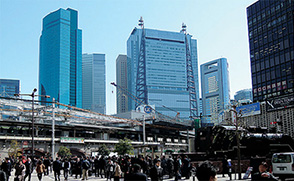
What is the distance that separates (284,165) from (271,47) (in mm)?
70329

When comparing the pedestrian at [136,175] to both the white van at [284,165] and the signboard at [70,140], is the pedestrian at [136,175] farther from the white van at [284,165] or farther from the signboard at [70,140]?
the signboard at [70,140]

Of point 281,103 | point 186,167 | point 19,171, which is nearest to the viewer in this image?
point 19,171

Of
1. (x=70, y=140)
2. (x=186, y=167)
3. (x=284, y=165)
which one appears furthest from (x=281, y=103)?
(x=284, y=165)

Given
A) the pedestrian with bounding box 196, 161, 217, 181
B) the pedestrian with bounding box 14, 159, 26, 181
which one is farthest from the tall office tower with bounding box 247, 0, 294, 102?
the pedestrian with bounding box 196, 161, 217, 181

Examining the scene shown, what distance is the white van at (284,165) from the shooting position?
63.8 feet

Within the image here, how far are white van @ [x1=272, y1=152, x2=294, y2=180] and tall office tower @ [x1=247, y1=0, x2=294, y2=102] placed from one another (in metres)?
Answer: 62.7

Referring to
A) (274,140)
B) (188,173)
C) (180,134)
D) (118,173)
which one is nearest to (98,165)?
(188,173)

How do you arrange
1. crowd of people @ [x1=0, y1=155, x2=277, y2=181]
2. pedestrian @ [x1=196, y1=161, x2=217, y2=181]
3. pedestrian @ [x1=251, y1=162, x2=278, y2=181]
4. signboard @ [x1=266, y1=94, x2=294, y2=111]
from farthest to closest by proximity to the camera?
signboard @ [x1=266, y1=94, x2=294, y2=111]
pedestrian @ [x1=251, y1=162, x2=278, y2=181]
crowd of people @ [x1=0, y1=155, x2=277, y2=181]
pedestrian @ [x1=196, y1=161, x2=217, y2=181]

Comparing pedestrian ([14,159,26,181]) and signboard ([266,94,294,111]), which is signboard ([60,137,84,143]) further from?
pedestrian ([14,159,26,181])

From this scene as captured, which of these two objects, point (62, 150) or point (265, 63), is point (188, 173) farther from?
point (265, 63)

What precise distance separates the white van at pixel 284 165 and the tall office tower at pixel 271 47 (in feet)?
206

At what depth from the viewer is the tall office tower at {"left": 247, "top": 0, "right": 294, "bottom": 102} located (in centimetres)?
7969

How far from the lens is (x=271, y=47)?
83.8m

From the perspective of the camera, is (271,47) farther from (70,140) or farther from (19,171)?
(19,171)
